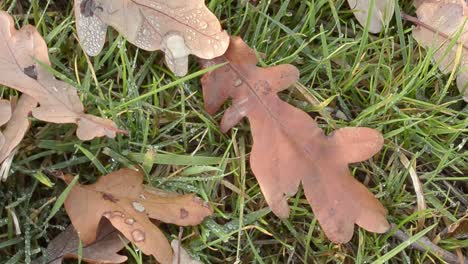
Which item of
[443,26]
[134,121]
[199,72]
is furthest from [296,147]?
[443,26]

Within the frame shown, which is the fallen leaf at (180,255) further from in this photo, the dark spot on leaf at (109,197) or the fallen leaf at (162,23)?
the fallen leaf at (162,23)

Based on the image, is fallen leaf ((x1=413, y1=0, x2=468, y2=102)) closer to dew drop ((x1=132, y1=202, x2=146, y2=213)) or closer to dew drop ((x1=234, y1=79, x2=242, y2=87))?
dew drop ((x1=234, y1=79, x2=242, y2=87))

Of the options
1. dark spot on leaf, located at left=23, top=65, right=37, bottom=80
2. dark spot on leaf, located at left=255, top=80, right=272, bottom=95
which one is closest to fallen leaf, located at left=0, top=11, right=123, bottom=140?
dark spot on leaf, located at left=23, top=65, right=37, bottom=80

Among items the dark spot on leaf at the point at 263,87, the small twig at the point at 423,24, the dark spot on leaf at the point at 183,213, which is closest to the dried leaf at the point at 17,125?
the dark spot on leaf at the point at 183,213

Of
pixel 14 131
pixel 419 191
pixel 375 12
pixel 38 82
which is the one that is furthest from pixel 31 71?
pixel 419 191

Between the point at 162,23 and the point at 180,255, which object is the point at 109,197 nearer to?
the point at 180,255

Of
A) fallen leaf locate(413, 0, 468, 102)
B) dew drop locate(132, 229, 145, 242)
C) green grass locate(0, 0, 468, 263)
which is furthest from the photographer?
fallen leaf locate(413, 0, 468, 102)

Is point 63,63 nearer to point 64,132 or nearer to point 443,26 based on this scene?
point 64,132
